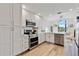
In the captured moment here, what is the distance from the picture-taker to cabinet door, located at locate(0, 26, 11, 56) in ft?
9.89

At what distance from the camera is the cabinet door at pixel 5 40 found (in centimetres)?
302

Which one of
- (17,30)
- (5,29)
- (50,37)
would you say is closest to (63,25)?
(50,37)

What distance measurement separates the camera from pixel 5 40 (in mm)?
3029

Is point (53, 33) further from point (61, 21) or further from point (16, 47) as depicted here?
point (16, 47)

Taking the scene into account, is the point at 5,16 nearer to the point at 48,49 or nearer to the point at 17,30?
the point at 17,30

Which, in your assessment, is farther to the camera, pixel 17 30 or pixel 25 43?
Result: pixel 25 43

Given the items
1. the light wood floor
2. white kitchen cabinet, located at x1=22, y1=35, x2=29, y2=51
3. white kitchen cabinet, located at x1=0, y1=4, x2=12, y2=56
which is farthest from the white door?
the light wood floor

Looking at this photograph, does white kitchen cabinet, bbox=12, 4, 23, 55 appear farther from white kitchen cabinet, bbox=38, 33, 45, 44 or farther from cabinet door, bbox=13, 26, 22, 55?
white kitchen cabinet, bbox=38, 33, 45, 44

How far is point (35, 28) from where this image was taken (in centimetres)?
362

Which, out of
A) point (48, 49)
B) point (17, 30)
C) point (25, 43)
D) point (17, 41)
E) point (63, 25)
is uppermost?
point (63, 25)

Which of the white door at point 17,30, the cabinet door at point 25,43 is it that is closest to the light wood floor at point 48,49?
the cabinet door at point 25,43

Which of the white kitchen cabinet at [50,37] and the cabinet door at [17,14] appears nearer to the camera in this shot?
the cabinet door at [17,14]

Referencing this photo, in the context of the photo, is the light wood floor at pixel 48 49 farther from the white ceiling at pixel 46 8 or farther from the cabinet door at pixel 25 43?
the white ceiling at pixel 46 8

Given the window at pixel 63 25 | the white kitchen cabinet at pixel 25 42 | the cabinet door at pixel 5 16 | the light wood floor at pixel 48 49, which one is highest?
the cabinet door at pixel 5 16
